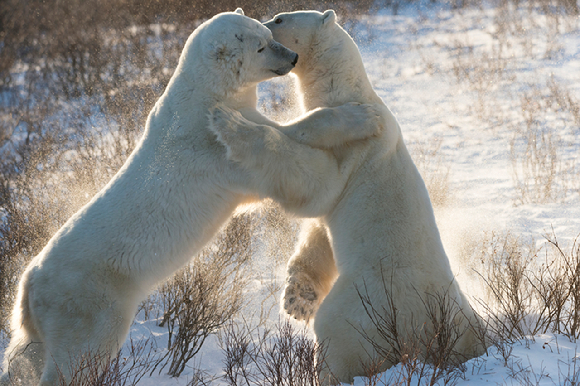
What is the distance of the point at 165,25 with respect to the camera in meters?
11.4

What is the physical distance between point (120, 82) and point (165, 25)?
7.37 feet

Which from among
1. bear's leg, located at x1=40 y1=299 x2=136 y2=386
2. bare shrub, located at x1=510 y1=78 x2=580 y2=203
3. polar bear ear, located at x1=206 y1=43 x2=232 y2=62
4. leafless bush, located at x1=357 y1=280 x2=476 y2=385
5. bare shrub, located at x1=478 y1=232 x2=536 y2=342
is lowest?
bare shrub, located at x1=510 y1=78 x2=580 y2=203

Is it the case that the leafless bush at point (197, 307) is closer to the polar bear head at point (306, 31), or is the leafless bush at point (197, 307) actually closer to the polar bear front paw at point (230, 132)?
the polar bear front paw at point (230, 132)

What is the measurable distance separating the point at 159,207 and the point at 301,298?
3.08 ft

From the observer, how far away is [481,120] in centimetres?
895

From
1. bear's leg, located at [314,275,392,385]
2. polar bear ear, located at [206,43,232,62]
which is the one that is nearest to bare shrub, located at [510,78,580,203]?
bear's leg, located at [314,275,392,385]

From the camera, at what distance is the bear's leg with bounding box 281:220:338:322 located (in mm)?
2871

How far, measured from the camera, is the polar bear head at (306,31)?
112 inches

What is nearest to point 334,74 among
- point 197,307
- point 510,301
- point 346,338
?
point 346,338

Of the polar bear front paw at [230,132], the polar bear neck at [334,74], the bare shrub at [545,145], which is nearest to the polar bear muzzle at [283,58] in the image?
the polar bear neck at [334,74]

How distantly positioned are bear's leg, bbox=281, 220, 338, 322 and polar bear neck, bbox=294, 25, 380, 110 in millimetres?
671

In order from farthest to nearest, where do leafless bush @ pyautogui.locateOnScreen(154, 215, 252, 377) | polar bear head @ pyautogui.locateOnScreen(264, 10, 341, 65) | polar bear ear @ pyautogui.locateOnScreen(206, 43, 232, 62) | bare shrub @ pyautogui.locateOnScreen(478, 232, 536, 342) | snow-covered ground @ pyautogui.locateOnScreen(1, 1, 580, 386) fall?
snow-covered ground @ pyautogui.locateOnScreen(1, 1, 580, 386)
leafless bush @ pyautogui.locateOnScreen(154, 215, 252, 377)
polar bear head @ pyautogui.locateOnScreen(264, 10, 341, 65)
bare shrub @ pyautogui.locateOnScreen(478, 232, 536, 342)
polar bear ear @ pyautogui.locateOnScreen(206, 43, 232, 62)

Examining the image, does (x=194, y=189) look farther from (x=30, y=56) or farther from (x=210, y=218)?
(x=30, y=56)

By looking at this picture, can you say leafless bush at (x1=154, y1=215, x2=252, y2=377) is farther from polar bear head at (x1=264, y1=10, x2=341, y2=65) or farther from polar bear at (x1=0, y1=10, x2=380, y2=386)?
polar bear head at (x1=264, y1=10, x2=341, y2=65)
